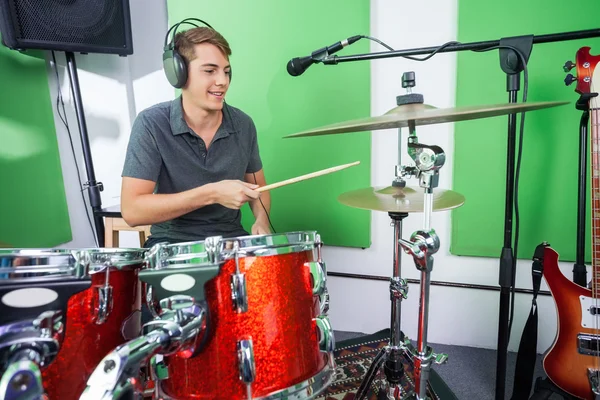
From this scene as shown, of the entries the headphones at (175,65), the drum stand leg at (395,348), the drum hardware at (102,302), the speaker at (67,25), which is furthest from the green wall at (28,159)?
the drum stand leg at (395,348)

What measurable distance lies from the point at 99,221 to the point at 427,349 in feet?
5.15

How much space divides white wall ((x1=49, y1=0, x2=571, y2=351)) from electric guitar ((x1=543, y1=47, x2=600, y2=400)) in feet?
1.50

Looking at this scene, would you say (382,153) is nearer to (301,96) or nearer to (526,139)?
(301,96)

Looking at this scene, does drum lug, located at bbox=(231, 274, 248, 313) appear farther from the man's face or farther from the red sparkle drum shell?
the man's face

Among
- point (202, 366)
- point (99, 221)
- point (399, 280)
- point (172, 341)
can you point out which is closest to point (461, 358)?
point (399, 280)

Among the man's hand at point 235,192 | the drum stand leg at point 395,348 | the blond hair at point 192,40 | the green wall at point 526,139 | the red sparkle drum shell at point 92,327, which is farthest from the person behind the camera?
the green wall at point 526,139

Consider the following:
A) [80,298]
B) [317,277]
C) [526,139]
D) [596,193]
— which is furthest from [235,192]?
[526,139]

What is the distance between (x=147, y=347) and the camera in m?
0.54

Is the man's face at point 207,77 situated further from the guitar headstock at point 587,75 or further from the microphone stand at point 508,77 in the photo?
the guitar headstock at point 587,75

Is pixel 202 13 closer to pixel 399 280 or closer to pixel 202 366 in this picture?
pixel 399 280

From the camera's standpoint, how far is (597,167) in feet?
3.73

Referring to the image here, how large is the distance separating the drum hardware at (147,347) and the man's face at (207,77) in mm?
862

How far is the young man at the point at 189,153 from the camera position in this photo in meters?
1.25

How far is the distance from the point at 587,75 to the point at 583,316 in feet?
2.49
